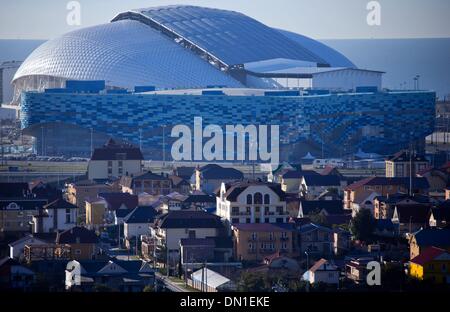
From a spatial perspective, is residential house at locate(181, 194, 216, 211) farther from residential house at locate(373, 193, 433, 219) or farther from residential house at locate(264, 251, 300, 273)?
residential house at locate(264, 251, 300, 273)

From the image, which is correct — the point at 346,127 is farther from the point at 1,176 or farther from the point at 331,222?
the point at 331,222

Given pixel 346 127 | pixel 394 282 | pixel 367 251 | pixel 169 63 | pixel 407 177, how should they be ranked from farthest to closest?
1. pixel 169 63
2. pixel 346 127
3. pixel 407 177
4. pixel 367 251
5. pixel 394 282

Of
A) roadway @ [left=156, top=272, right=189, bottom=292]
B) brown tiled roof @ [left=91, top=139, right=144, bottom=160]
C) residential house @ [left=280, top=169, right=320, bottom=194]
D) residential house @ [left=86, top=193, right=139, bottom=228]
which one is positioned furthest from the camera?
brown tiled roof @ [left=91, top=139, right=144, bottom=160]

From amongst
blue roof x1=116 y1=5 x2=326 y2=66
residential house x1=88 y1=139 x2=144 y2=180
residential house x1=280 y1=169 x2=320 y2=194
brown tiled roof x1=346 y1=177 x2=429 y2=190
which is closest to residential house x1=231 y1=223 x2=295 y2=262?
brown tiled roof x1=346 y1=177 x2=429 y2=190

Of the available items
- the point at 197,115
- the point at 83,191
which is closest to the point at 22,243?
the point at 83,191

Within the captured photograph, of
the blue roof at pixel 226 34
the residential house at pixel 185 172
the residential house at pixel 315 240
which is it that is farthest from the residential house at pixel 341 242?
the blue roof at pixel 226 34
